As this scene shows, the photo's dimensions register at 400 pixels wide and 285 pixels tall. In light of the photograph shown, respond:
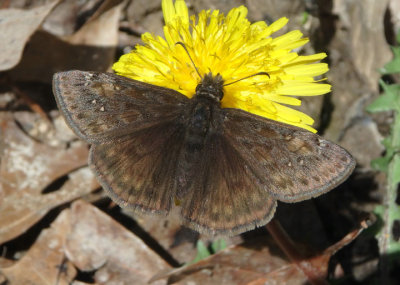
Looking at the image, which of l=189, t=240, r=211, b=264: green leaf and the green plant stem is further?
l=189, t=240, r=211, b=264: green leaf

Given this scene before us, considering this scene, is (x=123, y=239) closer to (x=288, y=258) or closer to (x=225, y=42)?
(x=288, y=258)

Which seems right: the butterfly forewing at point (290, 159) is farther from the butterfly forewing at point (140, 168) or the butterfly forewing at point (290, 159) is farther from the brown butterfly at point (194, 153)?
the butterfly forewing at point (140, 168)

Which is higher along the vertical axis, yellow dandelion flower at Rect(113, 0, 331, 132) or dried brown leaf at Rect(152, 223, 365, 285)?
yellow dandelion flower at Rect(113, 0, 331, 132)

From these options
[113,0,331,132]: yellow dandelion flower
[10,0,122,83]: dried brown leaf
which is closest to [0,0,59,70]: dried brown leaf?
[10,0,122,83]: dried brown leaf

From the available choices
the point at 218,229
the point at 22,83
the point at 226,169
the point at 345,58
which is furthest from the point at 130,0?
the point at 218,229

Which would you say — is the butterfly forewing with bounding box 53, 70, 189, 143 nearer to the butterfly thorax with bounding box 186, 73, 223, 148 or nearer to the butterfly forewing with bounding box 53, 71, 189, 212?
the butterfly forewing with bounding box 53, 71, 189, 212

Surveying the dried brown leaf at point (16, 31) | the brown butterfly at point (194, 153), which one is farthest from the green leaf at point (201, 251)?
the dried brown leaf at point (16, 31)
